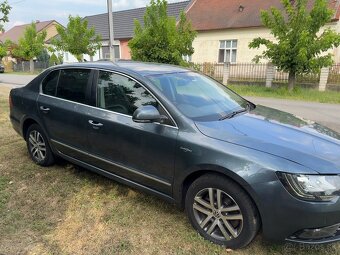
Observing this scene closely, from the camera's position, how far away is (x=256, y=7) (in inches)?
913

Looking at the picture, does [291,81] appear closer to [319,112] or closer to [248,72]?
[248,72]

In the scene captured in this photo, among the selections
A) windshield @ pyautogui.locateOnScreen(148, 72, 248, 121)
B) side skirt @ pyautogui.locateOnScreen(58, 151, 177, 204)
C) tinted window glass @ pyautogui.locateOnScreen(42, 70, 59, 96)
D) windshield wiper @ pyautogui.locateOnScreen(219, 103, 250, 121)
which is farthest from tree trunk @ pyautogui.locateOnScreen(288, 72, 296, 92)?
side skirt @ pyautogui.locateOnScreen(58, 151, 177, 204)

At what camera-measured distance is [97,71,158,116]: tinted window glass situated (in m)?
3.33

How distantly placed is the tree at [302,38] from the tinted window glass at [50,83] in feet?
37.3

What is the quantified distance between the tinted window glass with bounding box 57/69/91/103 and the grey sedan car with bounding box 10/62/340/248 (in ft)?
0.05

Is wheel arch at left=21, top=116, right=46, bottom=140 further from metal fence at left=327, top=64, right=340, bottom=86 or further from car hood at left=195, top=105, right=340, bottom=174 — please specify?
metal fence at left=327, top=64, right=340, bottom=86

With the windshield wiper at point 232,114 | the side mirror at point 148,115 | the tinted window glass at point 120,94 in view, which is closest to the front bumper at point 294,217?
the windshield wiper at point 232,114

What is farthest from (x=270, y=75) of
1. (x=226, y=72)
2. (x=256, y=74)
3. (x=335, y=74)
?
(x=335, y=74)

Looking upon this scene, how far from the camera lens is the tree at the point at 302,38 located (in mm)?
13094

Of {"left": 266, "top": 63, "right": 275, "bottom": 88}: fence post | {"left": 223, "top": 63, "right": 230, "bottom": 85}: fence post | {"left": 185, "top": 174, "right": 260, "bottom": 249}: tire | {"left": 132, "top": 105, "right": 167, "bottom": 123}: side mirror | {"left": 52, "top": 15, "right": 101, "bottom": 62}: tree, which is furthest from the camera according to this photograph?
{"left": 52, "top": 15, "right": 101, "bottom": 62}: tree

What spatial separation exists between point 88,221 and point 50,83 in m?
2.11

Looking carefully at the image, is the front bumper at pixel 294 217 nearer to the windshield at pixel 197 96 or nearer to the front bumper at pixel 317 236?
the front bumper at pixel 317 236

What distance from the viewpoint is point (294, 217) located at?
2.43m

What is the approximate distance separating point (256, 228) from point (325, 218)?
0.54m
